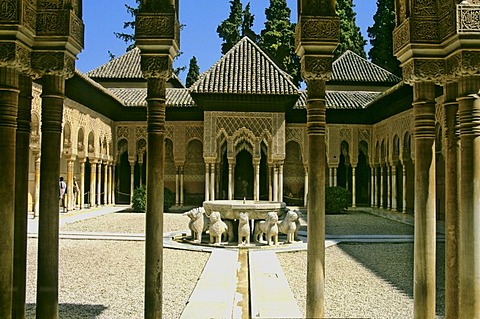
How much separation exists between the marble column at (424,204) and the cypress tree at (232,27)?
39414 mm

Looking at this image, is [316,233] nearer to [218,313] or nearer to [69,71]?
[218,313]

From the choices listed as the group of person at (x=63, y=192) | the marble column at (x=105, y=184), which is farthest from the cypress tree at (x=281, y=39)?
the group of person at (x=63, y=192)

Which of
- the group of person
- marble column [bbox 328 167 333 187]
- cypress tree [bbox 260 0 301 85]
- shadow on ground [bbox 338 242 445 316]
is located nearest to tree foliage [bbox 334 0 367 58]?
cypress tree [bbox 260 0 301 85]

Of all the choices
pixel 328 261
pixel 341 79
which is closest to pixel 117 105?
pixel 341 79

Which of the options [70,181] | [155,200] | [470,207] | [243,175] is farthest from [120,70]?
[470,207]

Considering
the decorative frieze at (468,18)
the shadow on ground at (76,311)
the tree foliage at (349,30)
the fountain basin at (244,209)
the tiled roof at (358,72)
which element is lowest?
the shadow on ground at (76,311)

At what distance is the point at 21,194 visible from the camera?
5.04 metres

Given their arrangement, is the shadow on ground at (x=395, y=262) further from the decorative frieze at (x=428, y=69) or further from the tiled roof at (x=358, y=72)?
the tiled roof at (x=358, y=72)

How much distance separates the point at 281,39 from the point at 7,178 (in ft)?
118

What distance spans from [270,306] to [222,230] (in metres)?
6.29

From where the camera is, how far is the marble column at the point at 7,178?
14.7ft

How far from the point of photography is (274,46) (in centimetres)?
3853

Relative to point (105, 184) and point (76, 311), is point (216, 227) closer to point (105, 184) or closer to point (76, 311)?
point (76, 311)

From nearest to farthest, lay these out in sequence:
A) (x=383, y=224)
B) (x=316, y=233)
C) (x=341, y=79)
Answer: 1. (x=316, y=233)
2. (x=383, y=224)
3. (x=341, y=79)
